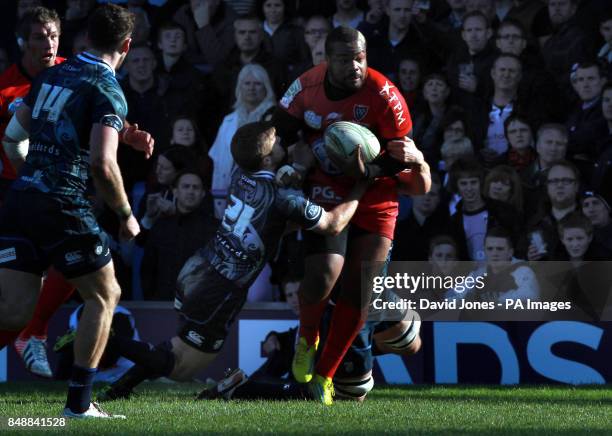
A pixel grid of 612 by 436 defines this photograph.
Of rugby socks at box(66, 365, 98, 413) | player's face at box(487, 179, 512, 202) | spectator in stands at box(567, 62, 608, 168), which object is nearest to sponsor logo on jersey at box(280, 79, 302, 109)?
rugby socks at box(66, 365, 98, 413)

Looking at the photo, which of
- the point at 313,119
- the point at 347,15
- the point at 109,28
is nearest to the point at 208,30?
the point at 347,15

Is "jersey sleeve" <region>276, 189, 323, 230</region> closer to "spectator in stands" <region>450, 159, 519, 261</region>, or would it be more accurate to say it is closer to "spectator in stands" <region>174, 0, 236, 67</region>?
"spectator in stands" <region>450, 159, 519, 261</region>

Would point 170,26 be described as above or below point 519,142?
above

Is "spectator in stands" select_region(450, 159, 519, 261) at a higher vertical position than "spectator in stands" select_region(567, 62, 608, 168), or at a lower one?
lower

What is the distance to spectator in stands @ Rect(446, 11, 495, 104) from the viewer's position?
1308cm

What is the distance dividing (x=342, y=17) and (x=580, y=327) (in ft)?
15.2

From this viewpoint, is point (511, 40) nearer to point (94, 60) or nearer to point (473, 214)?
point (473, 214)

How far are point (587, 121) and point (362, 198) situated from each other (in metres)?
4.33

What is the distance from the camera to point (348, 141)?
8328 mm

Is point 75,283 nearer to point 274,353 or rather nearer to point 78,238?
point 78,238

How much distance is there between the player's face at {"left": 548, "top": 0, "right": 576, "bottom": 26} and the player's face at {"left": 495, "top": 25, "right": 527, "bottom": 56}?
24.5 inches

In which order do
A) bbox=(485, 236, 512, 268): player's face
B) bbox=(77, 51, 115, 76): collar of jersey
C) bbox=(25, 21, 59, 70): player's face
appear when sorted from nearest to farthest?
bbox=(77, 51, 115, 76): collar of jersey < bbox=(25, 21, 59, 70): player's face < bbox=(485, 236, 512, 268): player's face

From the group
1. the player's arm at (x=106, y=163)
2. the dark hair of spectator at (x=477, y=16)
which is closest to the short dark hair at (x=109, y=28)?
the player's arm at (x=106, y=163)

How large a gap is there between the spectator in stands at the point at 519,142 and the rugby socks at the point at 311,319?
4219 mm
